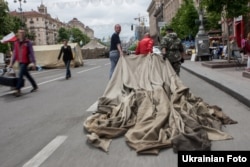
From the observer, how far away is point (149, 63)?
31.4 feet

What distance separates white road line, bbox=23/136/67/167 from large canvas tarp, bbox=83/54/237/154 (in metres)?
0.47

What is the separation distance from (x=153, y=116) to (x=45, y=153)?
1.86 metres

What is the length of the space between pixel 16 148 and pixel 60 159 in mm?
1052

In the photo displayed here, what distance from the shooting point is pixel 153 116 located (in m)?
6.56

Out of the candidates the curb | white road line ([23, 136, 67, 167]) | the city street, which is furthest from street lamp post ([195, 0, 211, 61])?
white road line ([23, 136, 67, 167])

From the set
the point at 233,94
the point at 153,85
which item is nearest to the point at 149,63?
the point at 153,85

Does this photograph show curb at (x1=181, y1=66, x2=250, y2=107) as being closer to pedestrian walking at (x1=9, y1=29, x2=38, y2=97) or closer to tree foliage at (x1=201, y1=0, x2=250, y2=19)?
pedestrian walking at (x1=9, y1=29, x2=38, y2=97)

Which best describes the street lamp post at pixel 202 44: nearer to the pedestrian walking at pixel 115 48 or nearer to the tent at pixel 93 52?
the pedestrian walking at pixel 115 48

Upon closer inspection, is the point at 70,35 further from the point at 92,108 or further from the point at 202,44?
the point at 92,108

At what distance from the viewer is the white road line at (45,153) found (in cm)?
512

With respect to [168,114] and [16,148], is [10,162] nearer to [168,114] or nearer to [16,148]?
[16,148]

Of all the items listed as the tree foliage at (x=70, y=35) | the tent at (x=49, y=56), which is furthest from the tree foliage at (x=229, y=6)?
the tree foliage at (x=70, y=35)

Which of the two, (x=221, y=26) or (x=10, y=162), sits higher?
(x=221, y=26)

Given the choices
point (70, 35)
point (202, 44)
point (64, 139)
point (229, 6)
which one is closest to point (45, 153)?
point (64, 139)
